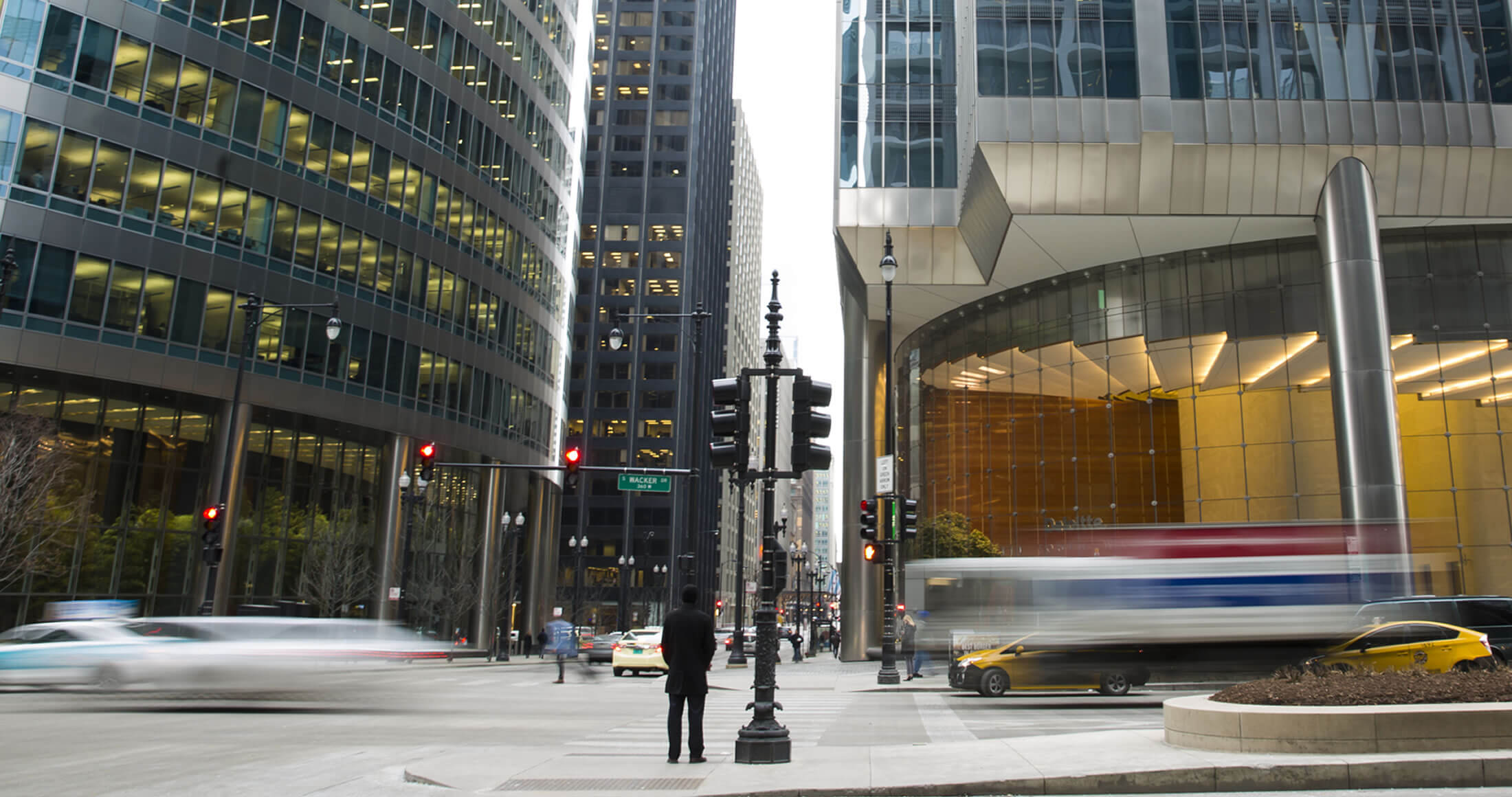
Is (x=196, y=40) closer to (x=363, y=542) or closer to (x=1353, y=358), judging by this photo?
(x=363, y=542)

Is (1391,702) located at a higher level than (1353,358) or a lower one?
lower

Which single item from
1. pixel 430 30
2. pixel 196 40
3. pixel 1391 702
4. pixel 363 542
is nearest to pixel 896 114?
pixel 430 30

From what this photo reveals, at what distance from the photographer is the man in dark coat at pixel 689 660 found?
1032 centimetres

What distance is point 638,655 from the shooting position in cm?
3291

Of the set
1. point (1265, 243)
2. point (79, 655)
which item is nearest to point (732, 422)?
point (79, 655)

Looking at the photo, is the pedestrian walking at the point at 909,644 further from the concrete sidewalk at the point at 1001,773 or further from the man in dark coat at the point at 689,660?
the concrete sidewalk at the point at 1001,773

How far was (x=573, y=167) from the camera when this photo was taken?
65.2 m

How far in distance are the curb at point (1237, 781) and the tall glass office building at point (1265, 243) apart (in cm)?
2520

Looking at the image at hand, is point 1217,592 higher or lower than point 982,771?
higher

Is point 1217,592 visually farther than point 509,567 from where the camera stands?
No

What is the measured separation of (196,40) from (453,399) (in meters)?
18.4

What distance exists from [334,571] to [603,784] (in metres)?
35.8

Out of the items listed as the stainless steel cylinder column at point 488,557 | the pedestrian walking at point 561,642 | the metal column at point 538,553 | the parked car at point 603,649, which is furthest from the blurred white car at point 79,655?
the metal column at point 538,553

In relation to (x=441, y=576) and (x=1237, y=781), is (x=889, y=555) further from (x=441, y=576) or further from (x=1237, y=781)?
(x=441, y=576)
